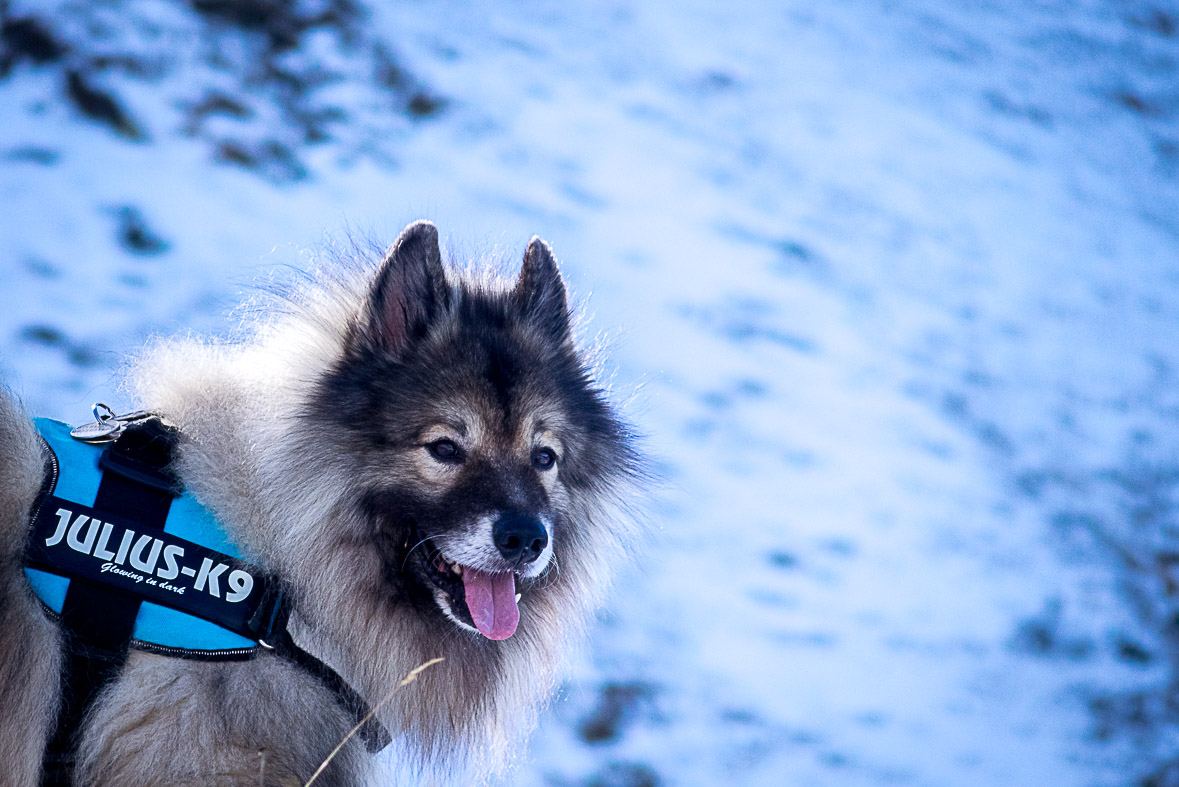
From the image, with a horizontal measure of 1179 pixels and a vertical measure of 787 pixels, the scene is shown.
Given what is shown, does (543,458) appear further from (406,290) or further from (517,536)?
(406,290)

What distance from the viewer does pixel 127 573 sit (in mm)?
1953

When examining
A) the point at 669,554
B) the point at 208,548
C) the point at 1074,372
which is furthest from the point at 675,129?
the point at 208,548

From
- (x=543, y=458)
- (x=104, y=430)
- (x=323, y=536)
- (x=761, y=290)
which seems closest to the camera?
(x=104, y=430)

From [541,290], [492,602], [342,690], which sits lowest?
[342,690]

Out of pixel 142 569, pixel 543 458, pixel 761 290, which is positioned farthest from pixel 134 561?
pixel 761 290

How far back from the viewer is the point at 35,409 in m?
3.72

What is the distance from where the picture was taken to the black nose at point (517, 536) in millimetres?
2193

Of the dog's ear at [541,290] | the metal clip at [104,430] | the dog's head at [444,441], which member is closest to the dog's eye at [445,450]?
the dog's head at [444,441]

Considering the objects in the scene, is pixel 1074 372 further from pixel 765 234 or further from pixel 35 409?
pixel 35 409

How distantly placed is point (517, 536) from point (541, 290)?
2.54ft

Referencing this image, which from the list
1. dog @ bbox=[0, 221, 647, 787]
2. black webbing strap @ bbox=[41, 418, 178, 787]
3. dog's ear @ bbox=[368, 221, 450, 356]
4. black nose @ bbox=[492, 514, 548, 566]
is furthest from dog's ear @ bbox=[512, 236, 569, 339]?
black webbing strap @ bbox=[41, 418, 178, 787]

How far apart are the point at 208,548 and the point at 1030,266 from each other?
685 centimetres

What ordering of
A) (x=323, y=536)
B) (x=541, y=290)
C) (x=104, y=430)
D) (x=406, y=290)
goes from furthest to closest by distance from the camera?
(x=541, y=290) → (x=406, y=290) → (x=323, y=536) → (x=104, y=430)

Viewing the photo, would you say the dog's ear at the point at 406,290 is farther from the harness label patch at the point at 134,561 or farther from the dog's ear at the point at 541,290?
the harness label patch at the point at 134,561
